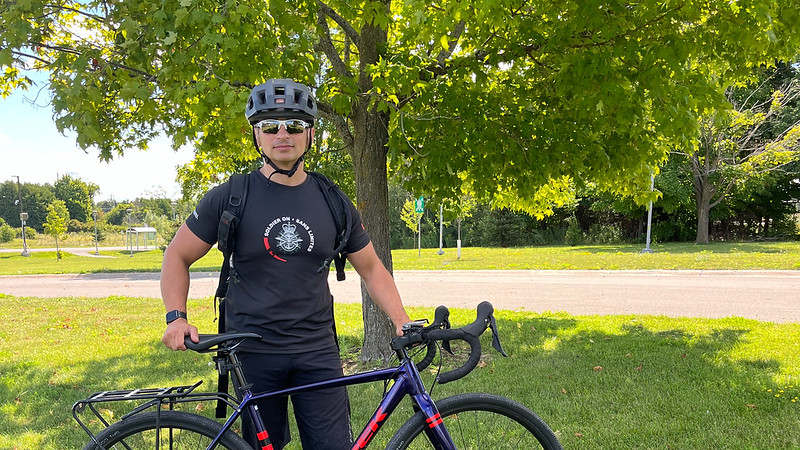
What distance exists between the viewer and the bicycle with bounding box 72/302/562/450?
2150 millimetres

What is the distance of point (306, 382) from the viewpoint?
2354 mm

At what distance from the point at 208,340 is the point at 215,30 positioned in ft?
9.39

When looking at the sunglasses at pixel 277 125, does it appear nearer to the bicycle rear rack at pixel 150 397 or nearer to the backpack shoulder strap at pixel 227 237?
the backpack shoulder strap at pixel 227 237

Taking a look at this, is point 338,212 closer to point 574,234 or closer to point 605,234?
point 574,234

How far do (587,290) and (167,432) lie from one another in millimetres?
11054

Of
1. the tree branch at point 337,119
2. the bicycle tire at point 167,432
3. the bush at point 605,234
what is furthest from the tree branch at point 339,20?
the bush at point 605,234

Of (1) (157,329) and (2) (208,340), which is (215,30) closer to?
(2) (208,340)

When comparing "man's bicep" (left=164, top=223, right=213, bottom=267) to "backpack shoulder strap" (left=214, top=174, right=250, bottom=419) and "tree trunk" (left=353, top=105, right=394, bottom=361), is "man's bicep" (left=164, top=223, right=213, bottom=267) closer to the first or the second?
"backpack shoulder strap" (left=214, top=174, right=250, bottom=419)

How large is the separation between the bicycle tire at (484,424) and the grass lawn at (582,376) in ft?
5.46

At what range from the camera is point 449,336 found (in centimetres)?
213

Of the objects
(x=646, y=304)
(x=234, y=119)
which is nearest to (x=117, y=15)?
(x=234, y=119)

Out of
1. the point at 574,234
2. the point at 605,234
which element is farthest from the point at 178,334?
the point at 605,234

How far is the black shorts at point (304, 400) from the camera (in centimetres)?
228

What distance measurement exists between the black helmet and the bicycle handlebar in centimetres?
106
